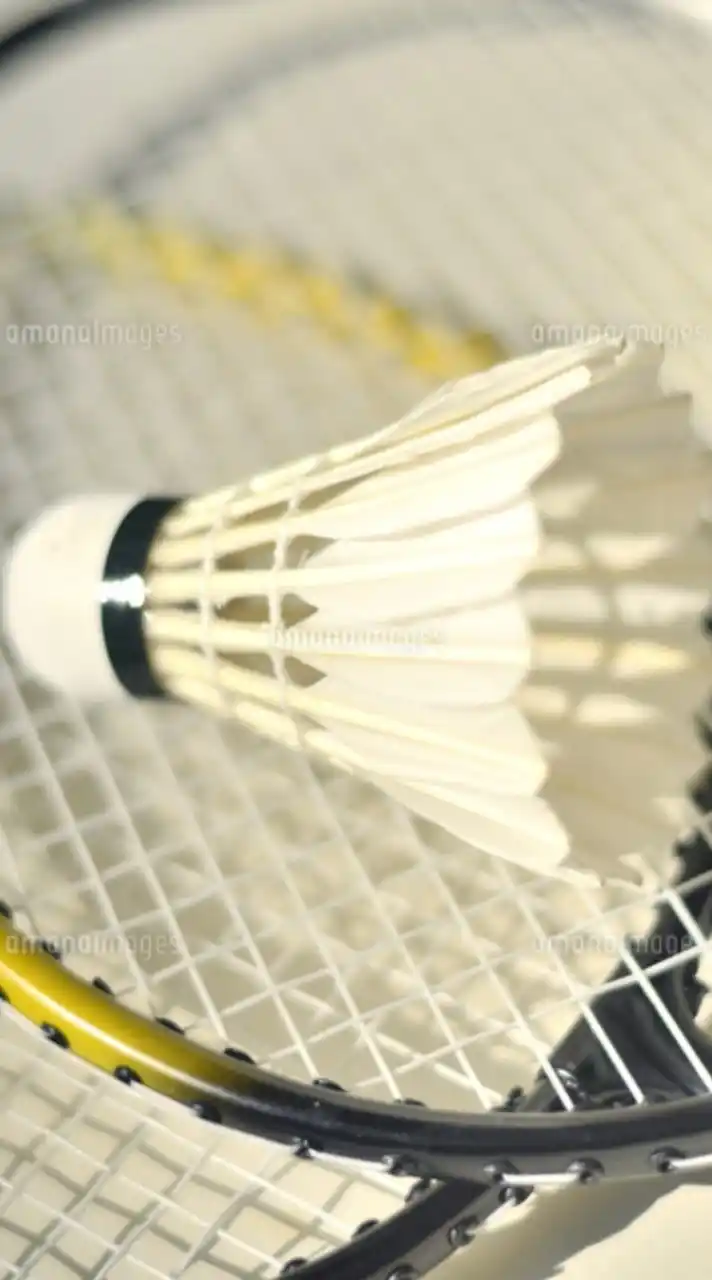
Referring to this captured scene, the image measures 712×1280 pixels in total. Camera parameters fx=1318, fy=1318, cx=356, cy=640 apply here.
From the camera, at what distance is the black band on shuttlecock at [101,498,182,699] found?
1.96 feet

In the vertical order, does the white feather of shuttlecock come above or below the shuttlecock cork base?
below

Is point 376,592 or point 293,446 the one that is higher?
point 293,446

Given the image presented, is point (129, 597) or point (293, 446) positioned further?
point (293, 446)

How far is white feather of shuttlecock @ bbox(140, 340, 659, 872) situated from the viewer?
0.52 meters

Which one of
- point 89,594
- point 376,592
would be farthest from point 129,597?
point 376,592

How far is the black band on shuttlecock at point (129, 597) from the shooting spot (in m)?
0.60

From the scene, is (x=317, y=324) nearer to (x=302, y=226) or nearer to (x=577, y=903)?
(x=302, y=226)

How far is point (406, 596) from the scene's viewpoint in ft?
1.79

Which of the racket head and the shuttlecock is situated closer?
the shuttlecock

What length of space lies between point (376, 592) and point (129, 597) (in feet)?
0.39

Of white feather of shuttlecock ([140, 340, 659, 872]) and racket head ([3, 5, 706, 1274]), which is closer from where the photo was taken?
white feather of shuttlecock ([140, 340, 659, 872])

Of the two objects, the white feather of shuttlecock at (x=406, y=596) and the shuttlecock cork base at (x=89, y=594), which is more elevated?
the shuttlecock cork base at (x=89, y=594)

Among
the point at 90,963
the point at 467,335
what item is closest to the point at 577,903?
the point at 90,963

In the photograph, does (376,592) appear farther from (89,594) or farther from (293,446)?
(293,446)
